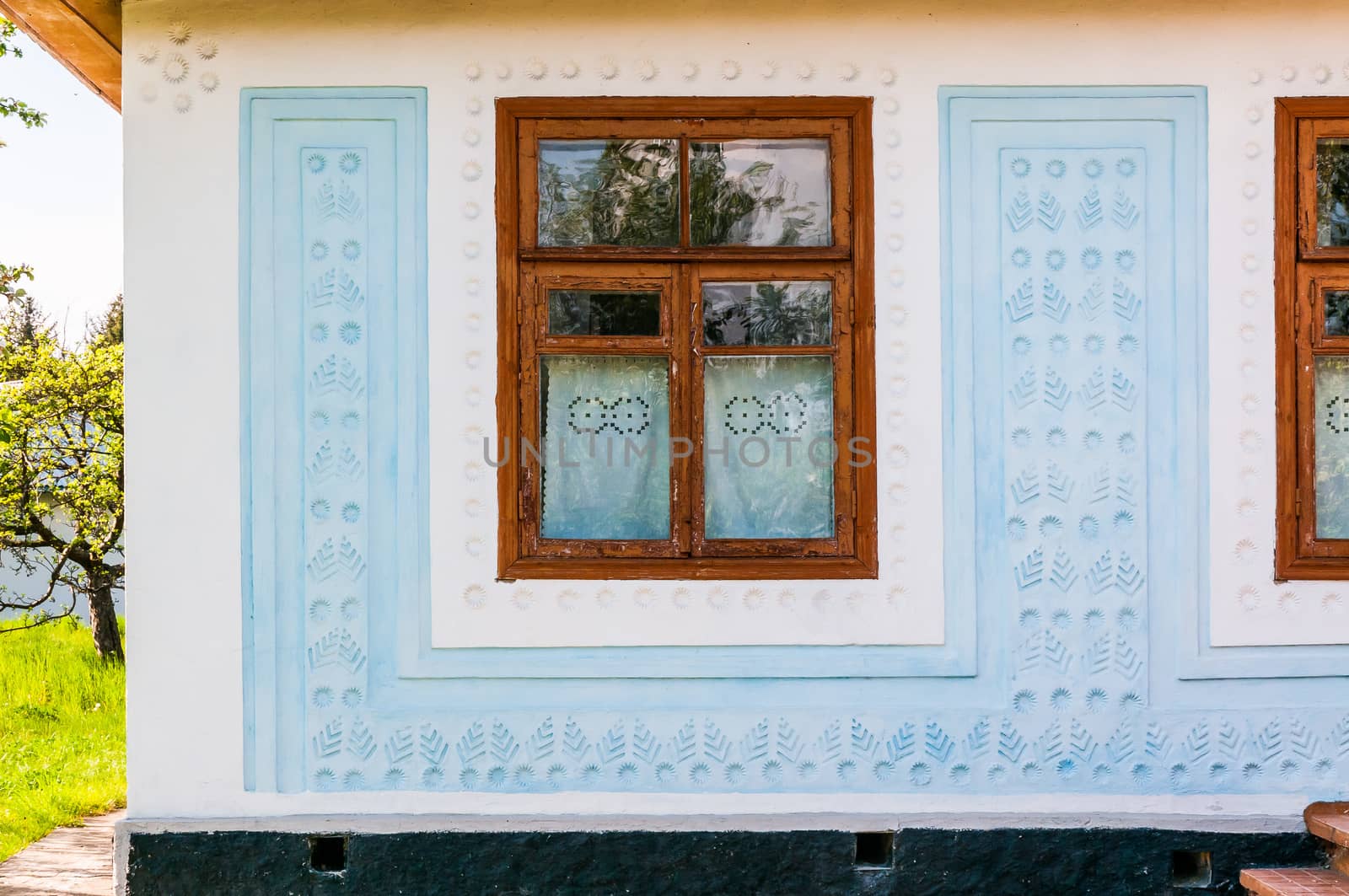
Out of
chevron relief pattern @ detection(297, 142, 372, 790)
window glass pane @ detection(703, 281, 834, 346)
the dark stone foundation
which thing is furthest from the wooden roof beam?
the dark stone foundation

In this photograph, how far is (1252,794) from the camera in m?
3.46

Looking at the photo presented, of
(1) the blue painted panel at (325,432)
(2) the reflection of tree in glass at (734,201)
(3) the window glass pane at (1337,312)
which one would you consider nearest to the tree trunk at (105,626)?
(1) the blue painted panel at (325,432)

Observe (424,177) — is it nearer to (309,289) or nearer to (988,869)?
(309,289)

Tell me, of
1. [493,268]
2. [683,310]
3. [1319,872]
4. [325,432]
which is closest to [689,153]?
[683,310]

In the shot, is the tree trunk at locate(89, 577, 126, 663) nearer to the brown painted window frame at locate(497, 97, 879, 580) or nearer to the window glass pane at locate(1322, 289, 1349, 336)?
the brown painted window frame at locate(497, 97, 879, 580)

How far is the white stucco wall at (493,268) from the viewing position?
3375 mm

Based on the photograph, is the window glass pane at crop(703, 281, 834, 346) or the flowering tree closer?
the window glass pane at crop(703, 281, 834, 346)

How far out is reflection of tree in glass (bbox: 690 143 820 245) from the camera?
3484 mm

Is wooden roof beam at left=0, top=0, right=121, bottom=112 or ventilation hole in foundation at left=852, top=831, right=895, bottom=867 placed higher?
wooden roof beam at left=0, top=0, right=121, bottom=112

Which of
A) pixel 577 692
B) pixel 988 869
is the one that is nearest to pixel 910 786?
pixel 988 869

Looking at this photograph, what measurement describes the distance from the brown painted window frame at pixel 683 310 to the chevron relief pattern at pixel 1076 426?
475 mm

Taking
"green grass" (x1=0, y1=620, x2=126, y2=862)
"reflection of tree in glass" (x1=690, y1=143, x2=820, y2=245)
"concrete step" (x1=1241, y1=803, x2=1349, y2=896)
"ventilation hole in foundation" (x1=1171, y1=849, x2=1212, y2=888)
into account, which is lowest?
"green grass" (x1=0, y1=620, x2=126, y2=862)

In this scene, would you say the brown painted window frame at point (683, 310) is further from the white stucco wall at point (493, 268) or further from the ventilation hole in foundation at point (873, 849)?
the ventilation hole in foundation at point (873, 849)

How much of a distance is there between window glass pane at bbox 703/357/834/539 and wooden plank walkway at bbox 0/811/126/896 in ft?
7.80
